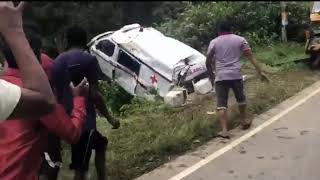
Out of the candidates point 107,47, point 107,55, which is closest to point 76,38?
point 107,55

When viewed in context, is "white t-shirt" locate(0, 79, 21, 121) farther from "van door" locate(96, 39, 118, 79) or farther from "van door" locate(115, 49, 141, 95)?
"van door" locate(96, 39, 118, 79)

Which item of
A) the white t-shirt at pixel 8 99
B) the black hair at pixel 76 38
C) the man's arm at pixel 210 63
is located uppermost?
the white t-shirt at pixel 8 99

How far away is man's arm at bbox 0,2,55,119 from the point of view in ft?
6.39

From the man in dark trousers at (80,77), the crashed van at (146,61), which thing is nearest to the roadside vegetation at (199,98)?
the crashed van at (146,61)

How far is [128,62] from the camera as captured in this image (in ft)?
42.4

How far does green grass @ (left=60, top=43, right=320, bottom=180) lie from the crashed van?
120 centimetres

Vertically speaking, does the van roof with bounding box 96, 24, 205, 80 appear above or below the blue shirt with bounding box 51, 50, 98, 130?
below

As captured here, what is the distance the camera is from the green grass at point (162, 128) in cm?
677

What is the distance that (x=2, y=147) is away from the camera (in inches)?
105

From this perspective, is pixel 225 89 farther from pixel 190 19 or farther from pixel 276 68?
pixel 190 19

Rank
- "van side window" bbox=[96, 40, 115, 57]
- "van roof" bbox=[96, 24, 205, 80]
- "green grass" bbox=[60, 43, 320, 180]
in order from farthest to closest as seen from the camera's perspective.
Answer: "van side window" bbox=[96, 40, 115, 57] < "van roof" bbox=[96, 24, 205, 80] < "green grass" bbox=[60, 43, 320, 180]

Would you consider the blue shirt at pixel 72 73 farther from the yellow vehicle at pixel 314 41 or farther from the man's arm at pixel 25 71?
the yellow vehicle at pixel 314 41

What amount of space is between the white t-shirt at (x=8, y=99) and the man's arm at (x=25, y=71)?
0.01 meters

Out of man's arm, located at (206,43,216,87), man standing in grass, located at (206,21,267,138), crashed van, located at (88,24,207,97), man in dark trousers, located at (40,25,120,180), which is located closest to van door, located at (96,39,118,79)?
crashed van, located at (88,24,207,97)
